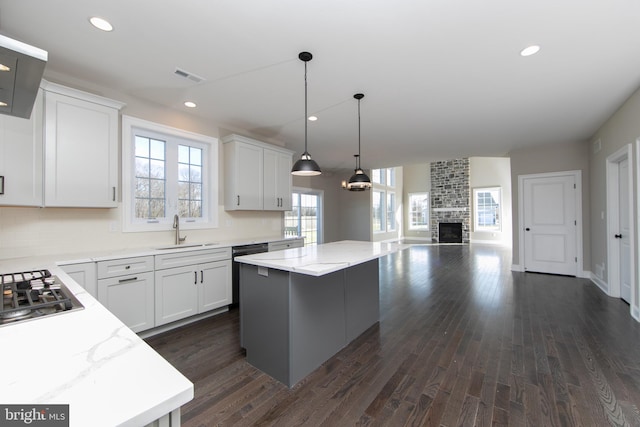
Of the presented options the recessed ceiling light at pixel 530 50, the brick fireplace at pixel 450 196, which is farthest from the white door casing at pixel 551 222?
the brick fireplace at pixel 450 196

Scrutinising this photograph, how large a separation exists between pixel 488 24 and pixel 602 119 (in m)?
3.45

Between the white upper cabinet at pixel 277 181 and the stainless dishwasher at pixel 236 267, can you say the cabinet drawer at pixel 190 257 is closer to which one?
the stainless dishwasher at pixel 236 267

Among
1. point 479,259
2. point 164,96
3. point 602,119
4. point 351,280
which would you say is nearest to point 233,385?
point 351,280

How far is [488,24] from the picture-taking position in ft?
6.63

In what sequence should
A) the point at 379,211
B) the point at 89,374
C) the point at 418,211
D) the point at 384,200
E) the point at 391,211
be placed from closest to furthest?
the point at 89,374 → the point at 379,211 → the point at 384,200 → the point at 391,211 → the point at 418,211

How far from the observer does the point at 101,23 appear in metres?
2.02

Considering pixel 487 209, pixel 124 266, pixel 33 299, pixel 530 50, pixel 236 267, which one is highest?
pixel 530 50

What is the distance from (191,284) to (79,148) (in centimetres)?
172

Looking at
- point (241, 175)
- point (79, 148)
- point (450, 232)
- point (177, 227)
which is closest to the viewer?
point (79, 148)

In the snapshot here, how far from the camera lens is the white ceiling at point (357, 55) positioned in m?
1.89

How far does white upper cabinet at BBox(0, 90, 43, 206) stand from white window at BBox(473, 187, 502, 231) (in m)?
12.6

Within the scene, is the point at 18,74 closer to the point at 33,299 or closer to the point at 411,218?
the point at 33,299

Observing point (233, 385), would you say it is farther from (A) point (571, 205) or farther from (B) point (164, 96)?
(A) point (571, 205)

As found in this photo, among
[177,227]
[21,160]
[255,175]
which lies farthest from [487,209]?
[21,160]
